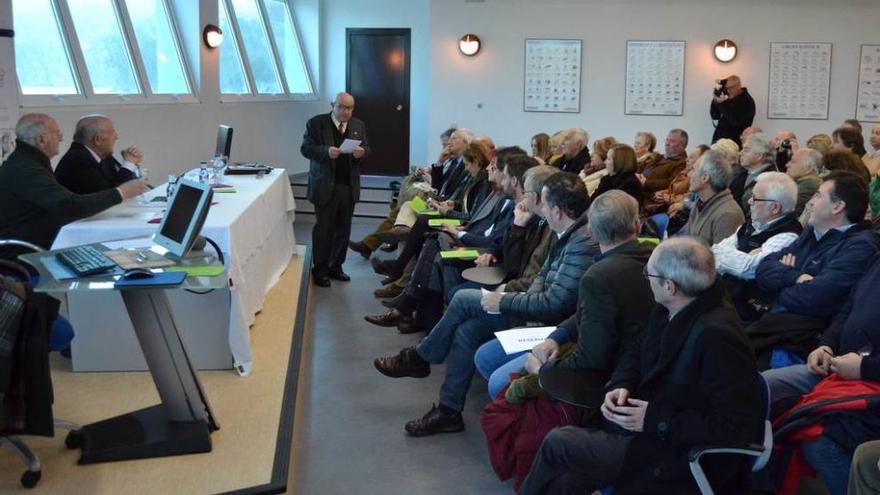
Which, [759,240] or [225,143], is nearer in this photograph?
[759,240]

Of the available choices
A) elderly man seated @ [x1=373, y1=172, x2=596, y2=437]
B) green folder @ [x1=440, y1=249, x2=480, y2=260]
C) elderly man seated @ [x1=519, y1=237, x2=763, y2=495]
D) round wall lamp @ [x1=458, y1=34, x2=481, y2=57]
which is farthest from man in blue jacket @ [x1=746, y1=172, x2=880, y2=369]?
round wall lamp @ [x1=458, y1=34, x2=481, y2=57]

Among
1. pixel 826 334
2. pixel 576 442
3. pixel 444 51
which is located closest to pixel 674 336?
pixel 576 442

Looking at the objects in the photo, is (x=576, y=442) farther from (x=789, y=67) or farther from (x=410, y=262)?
(x=789, y=67)

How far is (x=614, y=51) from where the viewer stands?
975 centimetres

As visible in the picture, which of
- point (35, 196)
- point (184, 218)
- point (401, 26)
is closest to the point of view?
point (184, 218)

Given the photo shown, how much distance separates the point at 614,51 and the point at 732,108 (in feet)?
4.70

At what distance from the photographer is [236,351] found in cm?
418

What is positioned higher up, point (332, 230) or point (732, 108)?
point (732, 108)

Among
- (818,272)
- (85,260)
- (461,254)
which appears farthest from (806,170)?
(85,260)

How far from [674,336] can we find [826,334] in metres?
1.03

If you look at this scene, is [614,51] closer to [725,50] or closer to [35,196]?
[725,50]

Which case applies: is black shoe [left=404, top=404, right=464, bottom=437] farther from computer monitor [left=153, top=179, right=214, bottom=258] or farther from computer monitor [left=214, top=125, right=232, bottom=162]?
computer monitor [left=214, top=125, right=232, bottom=162]

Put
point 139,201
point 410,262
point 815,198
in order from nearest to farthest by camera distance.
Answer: point 815,198, point 139,201, point 410,262

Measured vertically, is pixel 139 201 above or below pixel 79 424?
above
